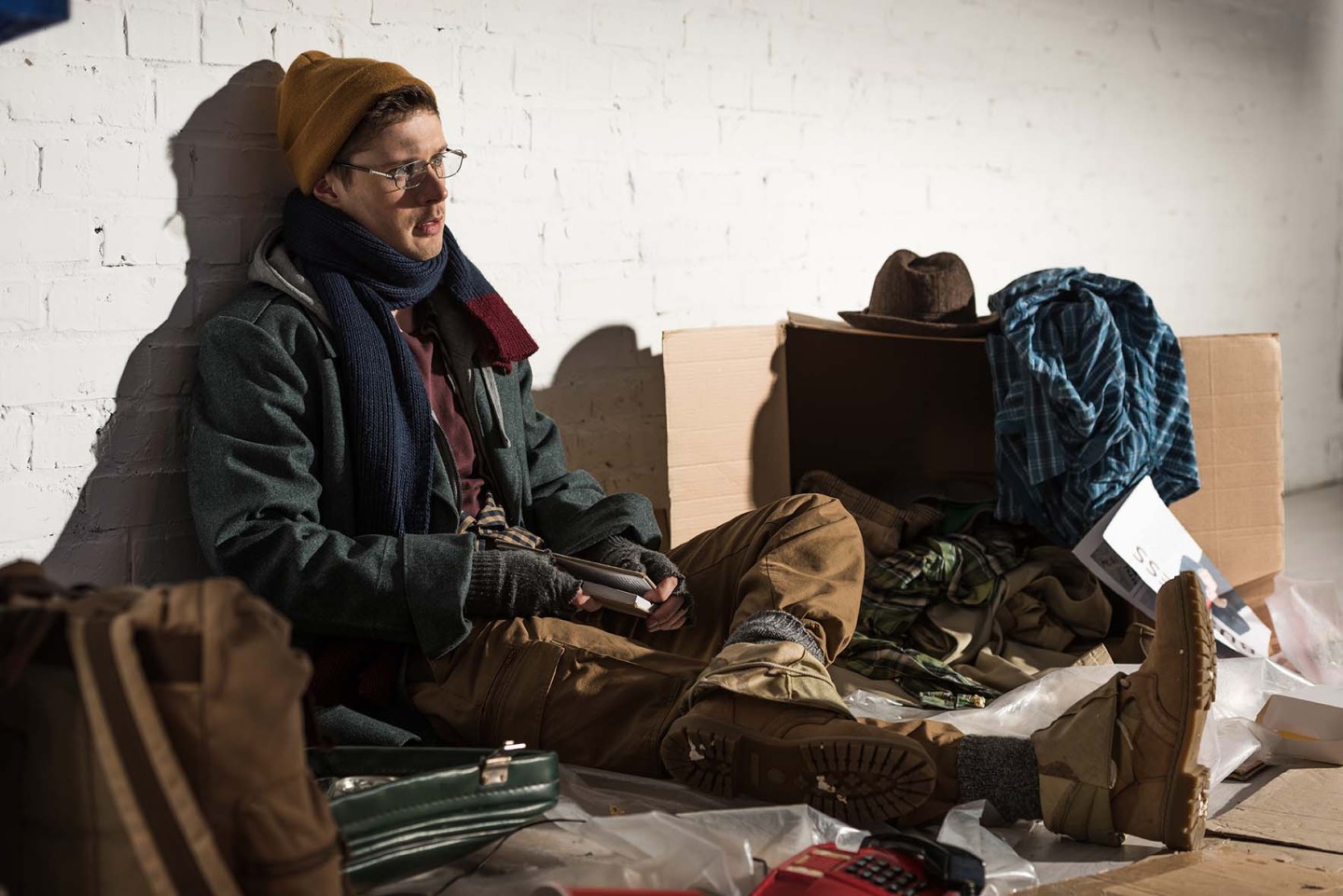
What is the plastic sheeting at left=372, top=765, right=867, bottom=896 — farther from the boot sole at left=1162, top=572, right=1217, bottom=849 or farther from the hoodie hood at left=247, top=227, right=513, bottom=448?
A: the hoodie hood at left=247, top=227, right=513, bottom=448

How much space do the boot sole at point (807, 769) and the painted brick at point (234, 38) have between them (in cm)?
136

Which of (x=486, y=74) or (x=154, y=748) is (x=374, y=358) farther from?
(x=154, y=748)

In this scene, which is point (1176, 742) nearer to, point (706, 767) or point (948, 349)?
point (706, 767)

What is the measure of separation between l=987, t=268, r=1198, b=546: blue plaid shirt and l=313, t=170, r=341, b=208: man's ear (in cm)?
146

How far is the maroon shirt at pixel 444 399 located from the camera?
7.72 ft

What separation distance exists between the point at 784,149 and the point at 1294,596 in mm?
1614

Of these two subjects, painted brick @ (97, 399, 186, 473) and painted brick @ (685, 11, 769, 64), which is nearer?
painted brick @ (97, 399, 186, 473)

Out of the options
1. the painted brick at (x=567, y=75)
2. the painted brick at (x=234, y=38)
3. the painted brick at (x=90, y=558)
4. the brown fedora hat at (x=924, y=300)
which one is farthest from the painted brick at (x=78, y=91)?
the brown fedora hat at (x=924, y=300)

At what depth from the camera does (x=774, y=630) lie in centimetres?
210

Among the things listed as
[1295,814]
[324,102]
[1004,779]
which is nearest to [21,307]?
[324,102]


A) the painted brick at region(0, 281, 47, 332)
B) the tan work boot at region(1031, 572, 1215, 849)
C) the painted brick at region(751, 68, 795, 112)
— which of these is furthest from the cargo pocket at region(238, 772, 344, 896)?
the painted brick at region(751, 68, 795, 112)

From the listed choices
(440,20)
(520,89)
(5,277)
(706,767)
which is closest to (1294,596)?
(706,767)

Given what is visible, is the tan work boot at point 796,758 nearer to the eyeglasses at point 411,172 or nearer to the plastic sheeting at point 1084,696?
the plastic sheeting at point 1084,696

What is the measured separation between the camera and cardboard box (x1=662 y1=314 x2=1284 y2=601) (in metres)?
2.95
